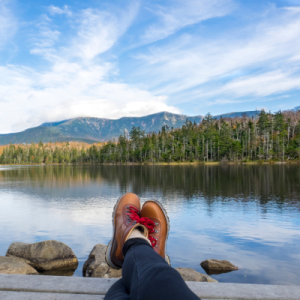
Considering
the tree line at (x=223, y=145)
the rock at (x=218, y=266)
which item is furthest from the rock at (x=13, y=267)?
the tree line at (x=223, y=145)

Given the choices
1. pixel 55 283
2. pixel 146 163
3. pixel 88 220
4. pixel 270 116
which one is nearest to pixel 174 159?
pixel 146 163

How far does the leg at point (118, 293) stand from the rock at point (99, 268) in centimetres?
439

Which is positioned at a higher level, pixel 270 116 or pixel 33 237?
pixel 270 116

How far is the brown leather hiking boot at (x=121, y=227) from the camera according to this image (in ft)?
10.6

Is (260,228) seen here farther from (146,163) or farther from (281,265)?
(146,163)

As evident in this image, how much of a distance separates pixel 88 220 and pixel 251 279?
878 centimetres

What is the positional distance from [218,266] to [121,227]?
5169mm

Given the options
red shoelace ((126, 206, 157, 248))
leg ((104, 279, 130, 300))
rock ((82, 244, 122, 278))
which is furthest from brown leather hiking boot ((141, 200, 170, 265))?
rock ((82, 244, 122, 278))

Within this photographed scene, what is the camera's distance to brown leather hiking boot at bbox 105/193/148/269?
324 cm

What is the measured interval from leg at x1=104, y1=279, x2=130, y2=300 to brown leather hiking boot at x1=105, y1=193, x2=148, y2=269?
857 mm

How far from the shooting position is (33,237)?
1060 centimetres

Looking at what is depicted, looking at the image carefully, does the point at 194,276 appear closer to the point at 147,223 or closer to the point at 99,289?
the point at 147,223

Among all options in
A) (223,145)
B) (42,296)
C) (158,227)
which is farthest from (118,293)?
(223,145)

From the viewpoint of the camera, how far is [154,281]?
165cm
